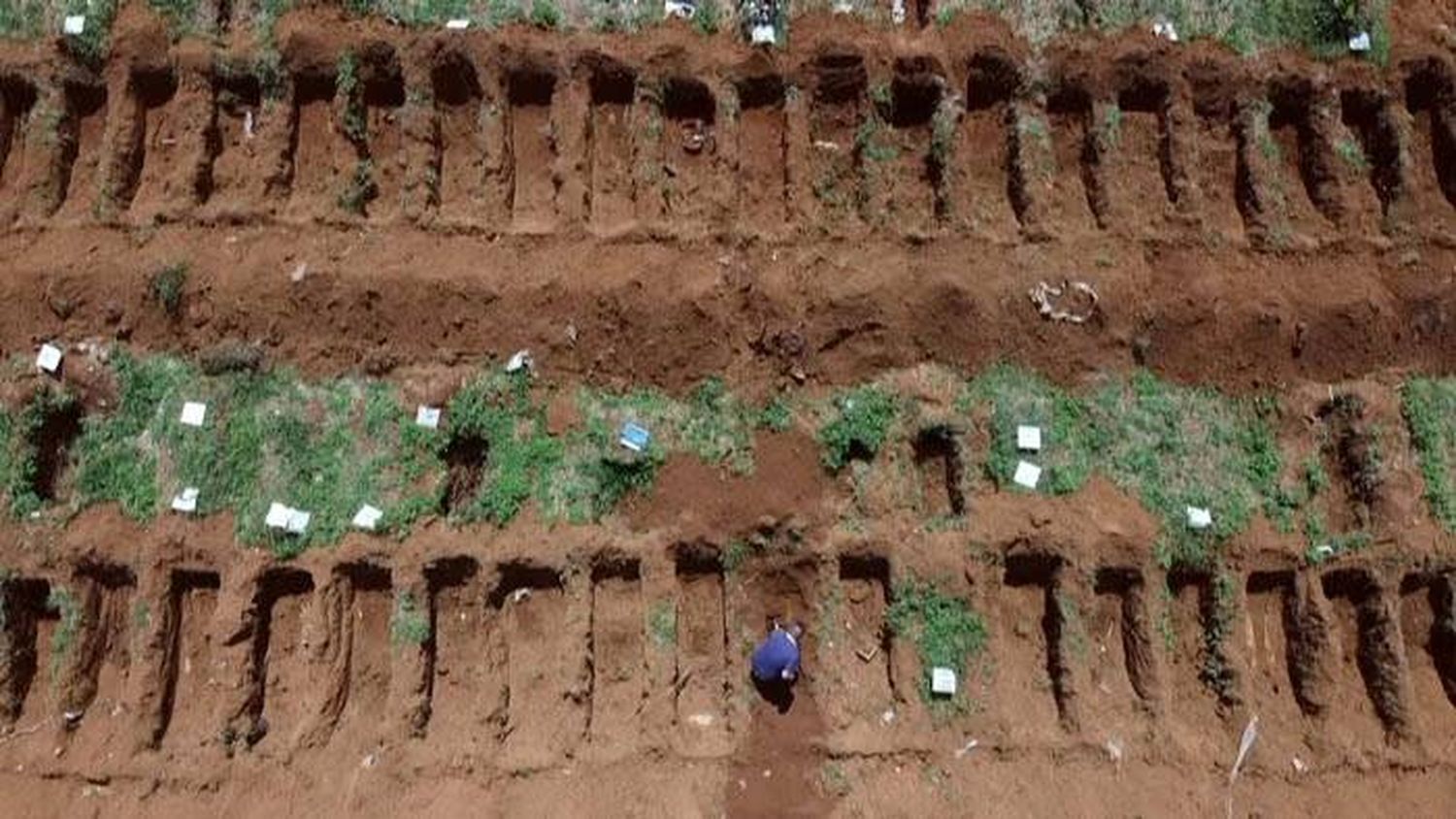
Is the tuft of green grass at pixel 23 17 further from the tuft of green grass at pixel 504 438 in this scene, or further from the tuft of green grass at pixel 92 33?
the tuft of green grass at pixel 504 438

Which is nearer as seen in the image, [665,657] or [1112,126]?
[665,657]

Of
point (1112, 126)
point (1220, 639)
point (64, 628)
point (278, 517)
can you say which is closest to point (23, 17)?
point (278, 517)

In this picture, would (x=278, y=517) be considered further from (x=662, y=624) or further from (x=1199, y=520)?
(x=1199, y=520)

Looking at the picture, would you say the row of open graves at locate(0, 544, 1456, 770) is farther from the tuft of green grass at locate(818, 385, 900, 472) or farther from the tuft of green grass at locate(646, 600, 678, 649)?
the tuft of green grass at locate(818, 385, 900, 472)

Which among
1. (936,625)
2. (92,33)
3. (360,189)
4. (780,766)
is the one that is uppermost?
(92,33)

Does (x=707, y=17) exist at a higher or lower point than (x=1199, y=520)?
higher

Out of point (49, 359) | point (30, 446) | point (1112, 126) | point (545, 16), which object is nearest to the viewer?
point (30, 446)

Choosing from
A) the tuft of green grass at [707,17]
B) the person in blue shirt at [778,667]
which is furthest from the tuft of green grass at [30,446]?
the tuft of green grass at [707,17]
